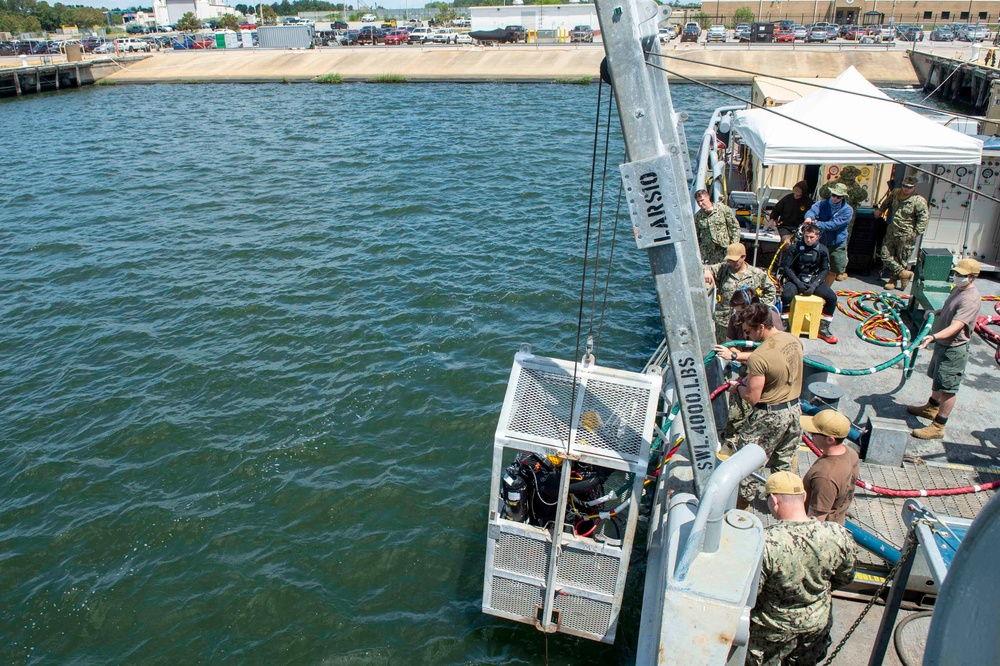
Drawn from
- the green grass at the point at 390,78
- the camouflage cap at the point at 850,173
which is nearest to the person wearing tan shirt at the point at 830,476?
the camouflage cap at the point at 850,173

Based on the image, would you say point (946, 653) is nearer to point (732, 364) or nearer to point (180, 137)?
point (732, 364)

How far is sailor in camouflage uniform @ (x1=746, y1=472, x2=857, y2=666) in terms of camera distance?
4.70 m

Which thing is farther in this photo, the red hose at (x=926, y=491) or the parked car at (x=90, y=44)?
the parked car at (x=90, y=44)

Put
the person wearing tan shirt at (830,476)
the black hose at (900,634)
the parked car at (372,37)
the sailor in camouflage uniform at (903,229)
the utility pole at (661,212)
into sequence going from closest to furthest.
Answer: the utility pole at (661,212) < the black hose at (900,634) < the person wearing tan shirt at (830,476) < the sailor in camouflage uniform at (903,229) < the parked car at (372,37)

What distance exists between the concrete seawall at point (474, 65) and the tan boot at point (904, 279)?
36.2 meters

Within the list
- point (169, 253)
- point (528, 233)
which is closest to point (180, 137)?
point (169, 253)

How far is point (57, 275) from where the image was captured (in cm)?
1711

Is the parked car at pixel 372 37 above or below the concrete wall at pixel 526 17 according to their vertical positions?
below

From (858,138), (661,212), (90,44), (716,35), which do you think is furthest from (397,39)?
(661,212)

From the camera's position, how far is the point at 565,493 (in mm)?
5898

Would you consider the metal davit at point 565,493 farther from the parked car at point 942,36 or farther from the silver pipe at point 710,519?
the parked car at point 942,36

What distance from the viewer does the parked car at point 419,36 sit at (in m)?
68.3

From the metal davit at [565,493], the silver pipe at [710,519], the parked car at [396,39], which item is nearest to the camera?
the silver pipe at [710,519]

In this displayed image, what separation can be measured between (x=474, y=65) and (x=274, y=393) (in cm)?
4613
